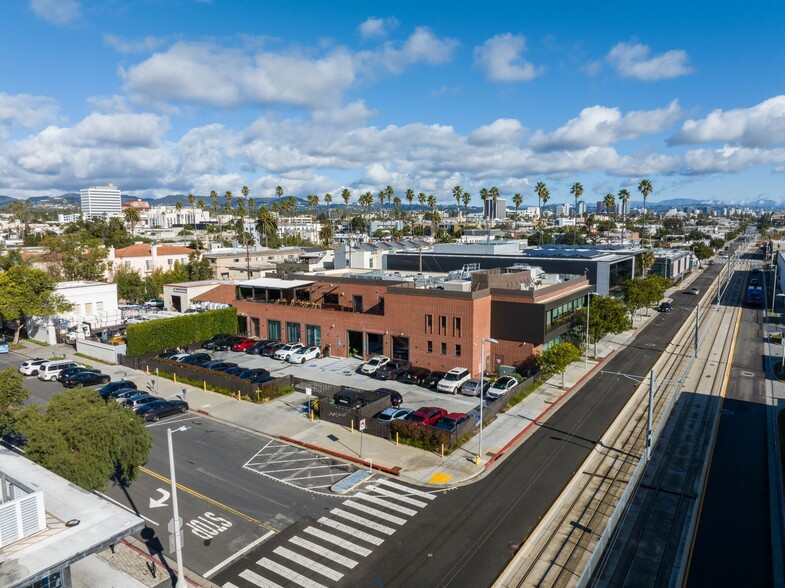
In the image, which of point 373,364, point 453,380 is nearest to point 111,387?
point 373,364

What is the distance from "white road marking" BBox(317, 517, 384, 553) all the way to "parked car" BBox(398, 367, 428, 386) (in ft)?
72.5

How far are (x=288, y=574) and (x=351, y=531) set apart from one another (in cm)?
384

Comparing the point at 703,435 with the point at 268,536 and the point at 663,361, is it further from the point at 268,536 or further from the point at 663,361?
the point at 268,536

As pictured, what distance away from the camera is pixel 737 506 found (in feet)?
84.2

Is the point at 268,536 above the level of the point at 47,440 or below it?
below

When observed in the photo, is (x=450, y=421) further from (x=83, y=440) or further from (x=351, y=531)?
(x=83, y=440)

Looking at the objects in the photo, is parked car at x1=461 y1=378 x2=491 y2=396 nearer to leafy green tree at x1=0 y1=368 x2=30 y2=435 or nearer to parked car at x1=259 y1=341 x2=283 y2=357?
parked car at x1=259 y1=341 x2=283 y2=357

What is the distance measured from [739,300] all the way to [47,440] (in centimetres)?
10606

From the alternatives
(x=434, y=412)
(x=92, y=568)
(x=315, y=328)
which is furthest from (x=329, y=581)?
(x=315, y=328)

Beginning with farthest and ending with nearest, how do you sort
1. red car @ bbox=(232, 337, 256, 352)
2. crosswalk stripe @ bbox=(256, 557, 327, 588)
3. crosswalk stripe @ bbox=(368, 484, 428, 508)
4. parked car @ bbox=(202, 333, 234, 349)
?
parked car @ bbox=(202, 333, 234, 349), red car @ bbox=(232, 337, 256, 352), crosswalk stripe @ bbox=(368, 484, 428, 508), crosswalk stripe @ bbox=(256, 557, 327, 588)

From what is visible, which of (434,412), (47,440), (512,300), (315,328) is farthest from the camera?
(315,328)

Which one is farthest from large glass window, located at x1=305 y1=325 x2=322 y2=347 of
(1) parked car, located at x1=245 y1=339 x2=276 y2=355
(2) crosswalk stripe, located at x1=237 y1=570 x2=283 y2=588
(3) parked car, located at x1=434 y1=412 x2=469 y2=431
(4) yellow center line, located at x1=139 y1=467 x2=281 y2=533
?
(2) crosswalk stripe, located at x1=237 y1=570 x2=283 y2=588

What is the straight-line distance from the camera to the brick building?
4712 cm

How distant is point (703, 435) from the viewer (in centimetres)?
3425
